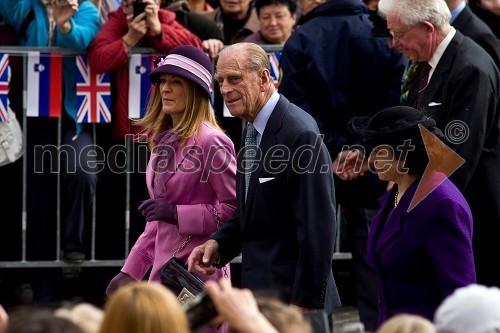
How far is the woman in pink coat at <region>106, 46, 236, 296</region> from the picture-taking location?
696 centimetres

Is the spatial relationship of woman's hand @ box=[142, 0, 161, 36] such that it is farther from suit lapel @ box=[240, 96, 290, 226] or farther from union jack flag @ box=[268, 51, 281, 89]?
suit lapel @ box=[240, 96, 290, 226]

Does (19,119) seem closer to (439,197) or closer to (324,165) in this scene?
(324,165)

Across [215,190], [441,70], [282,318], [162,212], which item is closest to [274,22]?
[441,70]

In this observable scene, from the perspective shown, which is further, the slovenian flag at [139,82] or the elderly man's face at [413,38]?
the slovenian flag at [139,82]

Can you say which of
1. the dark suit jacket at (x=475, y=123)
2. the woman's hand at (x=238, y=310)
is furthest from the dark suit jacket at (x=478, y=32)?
the woman's hand at (x=238, y=310)

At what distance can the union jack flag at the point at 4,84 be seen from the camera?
9.03 metres

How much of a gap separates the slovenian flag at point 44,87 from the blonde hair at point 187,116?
1.97 m

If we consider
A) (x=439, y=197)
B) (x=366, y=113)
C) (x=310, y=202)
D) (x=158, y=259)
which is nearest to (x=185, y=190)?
(x=158, y=259)

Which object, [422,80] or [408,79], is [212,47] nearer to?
[408,79]

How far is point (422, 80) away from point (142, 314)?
4.03 metres

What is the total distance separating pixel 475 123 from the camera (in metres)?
7.48

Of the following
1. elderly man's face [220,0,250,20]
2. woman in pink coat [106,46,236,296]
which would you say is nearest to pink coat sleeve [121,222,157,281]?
woman in pink coat [106,46,236,296]

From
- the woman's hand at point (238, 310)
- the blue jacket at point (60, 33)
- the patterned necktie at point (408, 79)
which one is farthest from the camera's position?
the blue jacket at point (60, 33)

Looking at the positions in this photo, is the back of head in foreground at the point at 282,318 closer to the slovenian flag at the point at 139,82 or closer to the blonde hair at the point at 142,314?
the blonde hair at the point at 142,314
